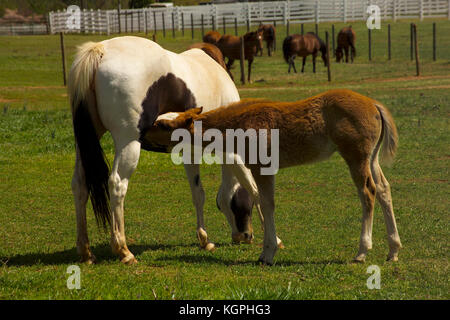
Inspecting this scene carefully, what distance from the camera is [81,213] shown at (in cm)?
702

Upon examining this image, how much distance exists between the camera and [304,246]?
298 inches

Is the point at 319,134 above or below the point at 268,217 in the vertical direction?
above

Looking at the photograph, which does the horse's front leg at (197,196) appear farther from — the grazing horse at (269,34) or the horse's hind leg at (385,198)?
the grazing horse at (269,34)

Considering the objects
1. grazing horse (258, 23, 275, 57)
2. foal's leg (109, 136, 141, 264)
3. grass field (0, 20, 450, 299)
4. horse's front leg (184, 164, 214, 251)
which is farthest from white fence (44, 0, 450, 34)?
foal's leg (109, 136, 141, 264)

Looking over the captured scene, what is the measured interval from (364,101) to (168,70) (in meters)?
2.18

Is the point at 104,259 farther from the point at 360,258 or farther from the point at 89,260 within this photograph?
the point at 360,258

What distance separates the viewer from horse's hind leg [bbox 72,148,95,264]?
6.93 m

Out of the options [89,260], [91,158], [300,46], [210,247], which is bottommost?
[210,247]

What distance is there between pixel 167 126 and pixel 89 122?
1.00 m

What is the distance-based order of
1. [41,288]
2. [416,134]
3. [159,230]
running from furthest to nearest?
[416,134]
[159,230]
[41,288]

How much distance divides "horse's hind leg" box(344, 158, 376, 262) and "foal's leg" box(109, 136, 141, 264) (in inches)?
88.8

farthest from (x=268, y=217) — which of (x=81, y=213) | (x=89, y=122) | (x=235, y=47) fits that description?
(x=235, y=47)
